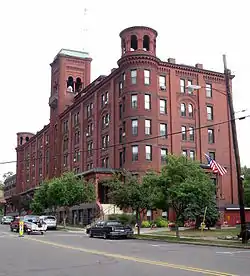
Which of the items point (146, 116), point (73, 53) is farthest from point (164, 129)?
point (73, 53)

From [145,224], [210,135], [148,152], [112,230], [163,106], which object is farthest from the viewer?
[210,135]

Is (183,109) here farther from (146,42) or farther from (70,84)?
(70,84)

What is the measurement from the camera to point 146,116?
54594 mm

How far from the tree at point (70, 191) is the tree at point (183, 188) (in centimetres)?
1648

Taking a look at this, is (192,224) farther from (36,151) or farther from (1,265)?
(36,151)

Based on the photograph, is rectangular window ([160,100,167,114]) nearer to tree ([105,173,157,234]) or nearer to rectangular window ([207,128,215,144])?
rectangular window ([207,128,215,144])

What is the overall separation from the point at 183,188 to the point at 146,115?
23443 mm

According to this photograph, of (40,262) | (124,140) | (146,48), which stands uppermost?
(146,48)

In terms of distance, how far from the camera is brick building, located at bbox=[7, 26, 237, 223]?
5459 centimetres

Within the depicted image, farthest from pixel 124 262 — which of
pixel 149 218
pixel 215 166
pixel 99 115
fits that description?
pixel 99 115

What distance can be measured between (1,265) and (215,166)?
84.0 ft

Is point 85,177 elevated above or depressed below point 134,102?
below

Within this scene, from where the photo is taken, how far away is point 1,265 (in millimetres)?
15367

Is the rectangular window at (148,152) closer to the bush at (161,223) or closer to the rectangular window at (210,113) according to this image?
the bush at (161,223)
